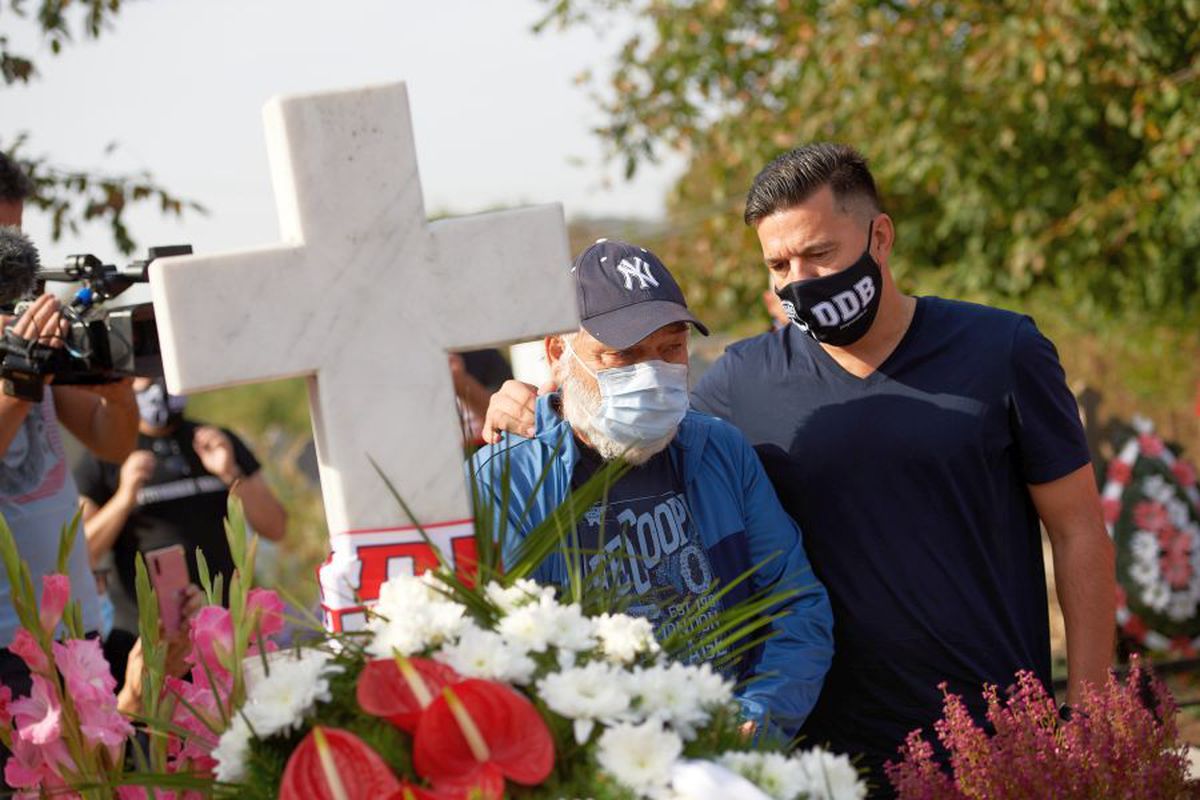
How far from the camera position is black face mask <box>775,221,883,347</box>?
10.1ft

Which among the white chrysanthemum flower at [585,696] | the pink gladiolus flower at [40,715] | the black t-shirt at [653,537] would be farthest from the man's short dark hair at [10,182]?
the white chrysanthemum flower at [585,696]

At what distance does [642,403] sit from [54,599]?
3.55 feet

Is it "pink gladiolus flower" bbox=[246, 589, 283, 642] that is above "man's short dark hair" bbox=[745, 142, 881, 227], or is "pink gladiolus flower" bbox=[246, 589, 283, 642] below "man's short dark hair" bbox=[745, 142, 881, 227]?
below

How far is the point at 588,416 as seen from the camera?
277 centimetres

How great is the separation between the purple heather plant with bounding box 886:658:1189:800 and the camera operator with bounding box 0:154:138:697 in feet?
6.85

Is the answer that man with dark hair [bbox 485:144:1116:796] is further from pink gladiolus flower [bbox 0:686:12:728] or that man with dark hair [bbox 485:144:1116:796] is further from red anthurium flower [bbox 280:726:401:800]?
red anthurium flower [bbox 280:726:401:800]

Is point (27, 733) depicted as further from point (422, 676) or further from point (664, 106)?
point (664, 106)

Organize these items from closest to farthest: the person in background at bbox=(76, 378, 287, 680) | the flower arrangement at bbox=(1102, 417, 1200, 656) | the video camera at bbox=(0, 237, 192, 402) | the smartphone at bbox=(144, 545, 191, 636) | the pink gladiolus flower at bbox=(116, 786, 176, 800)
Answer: the pink gladiolus flower at bbox=(116, 786, 176, 800) < the video camera at bbox=(0, 237, 192, 402) < the smartphone at bbox=(144, 545, 191, 636) < the person in background at bbox=(76, 378, 287, 680) < the flower arrangement at bbox=(1102, 417, 1200, 656)

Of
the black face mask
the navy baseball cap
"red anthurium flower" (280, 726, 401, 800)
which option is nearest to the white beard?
the navy baseball cap

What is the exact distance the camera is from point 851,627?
309cm

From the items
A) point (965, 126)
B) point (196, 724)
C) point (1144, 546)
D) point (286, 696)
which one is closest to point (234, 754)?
point (286, 696)

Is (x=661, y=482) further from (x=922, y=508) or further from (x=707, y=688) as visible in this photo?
(x=707, y=688)

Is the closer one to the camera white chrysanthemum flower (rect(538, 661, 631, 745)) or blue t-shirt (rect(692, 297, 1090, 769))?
white chrysanthemum flower (rect(538, 661, 631, 745))

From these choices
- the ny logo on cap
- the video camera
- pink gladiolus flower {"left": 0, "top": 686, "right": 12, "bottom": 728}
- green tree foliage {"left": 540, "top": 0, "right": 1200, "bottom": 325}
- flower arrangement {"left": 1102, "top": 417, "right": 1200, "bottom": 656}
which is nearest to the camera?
pink gladiolus flower {"left": 0, "top": 686, "right": 12, "bottom": 728}
